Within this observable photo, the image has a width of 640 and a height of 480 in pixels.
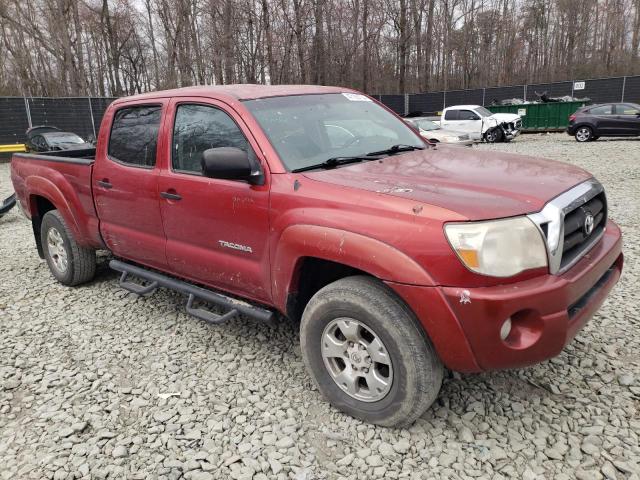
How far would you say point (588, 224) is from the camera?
277 cm

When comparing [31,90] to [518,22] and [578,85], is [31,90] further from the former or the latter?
[518,22]

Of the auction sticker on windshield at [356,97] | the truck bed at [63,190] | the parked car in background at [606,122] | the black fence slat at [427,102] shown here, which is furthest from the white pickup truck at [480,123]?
the truck bed at [63,190]

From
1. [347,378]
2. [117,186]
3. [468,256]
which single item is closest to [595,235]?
[468,256]

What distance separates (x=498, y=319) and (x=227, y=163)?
1.66 m

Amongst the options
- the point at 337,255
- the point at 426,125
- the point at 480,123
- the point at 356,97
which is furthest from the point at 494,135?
the point at 337,255

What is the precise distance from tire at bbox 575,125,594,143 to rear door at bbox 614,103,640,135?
965 mm

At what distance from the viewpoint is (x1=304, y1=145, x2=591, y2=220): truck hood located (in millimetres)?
2428

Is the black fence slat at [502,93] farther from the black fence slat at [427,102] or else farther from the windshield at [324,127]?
the windshield at [324,127]

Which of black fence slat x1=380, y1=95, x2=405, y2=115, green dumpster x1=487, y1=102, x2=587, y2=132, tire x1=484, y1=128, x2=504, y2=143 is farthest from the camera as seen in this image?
black fence slat x1=380, y1=95, x2=405, y2=115

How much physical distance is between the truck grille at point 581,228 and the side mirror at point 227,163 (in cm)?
175

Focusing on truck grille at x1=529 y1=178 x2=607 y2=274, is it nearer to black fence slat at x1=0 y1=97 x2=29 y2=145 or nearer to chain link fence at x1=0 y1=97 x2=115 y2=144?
chain link fence at x1=0 y1=97 x2=115 y2=144

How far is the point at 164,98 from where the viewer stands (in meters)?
3.86

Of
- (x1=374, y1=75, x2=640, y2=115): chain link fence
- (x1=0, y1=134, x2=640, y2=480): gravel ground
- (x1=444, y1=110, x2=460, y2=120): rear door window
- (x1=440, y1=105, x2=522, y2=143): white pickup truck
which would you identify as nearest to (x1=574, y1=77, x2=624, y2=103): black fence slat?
(x1=374, y1=75, x2=640, y2=115): chain link fence

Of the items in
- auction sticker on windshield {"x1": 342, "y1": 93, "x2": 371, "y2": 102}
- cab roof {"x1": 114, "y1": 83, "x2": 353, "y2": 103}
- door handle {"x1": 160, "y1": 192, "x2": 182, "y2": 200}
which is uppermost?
cab roof {"x1": 114, "y1": 83, "x2": 353, "y2": 103}
